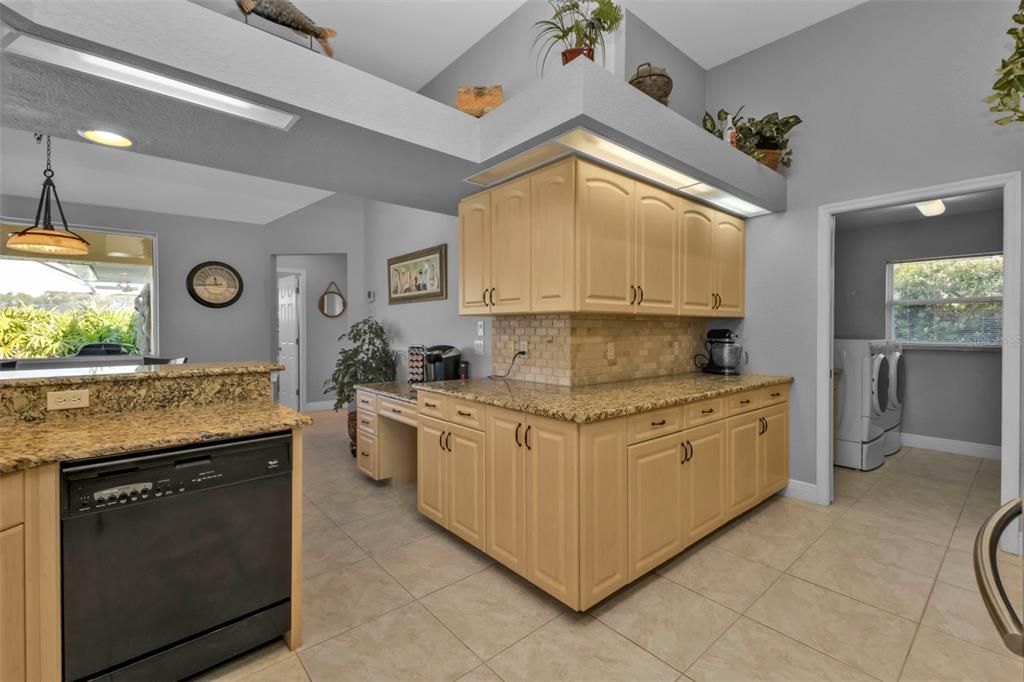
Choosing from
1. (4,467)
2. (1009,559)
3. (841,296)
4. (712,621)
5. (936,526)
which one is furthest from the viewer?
(841,296)

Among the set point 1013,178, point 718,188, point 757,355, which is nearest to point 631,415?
point 718,188

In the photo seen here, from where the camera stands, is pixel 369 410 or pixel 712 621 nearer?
pixel 712 621

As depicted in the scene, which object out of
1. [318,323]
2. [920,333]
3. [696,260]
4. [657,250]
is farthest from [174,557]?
[920,333]

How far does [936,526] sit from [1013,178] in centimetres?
209

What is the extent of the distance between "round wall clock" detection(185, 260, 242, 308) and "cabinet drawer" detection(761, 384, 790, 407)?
563cm

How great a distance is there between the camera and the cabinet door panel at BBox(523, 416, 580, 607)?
1.83 m

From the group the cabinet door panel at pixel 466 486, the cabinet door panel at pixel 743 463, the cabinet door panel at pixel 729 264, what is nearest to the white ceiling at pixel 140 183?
the cabinet door panel at pixel 466 486

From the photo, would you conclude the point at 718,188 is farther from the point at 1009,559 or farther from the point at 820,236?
the point at 1009,559

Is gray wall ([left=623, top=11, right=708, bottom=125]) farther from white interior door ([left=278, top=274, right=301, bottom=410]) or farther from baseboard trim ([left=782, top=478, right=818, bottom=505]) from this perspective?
white interior door ([left=278, top=274, right=301, bottom=410])

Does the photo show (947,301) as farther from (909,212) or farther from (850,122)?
(850,122)

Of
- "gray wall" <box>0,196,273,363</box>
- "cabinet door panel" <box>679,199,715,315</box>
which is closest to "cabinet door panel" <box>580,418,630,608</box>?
"cabinet door panel" <box>679,199,715,315</box>

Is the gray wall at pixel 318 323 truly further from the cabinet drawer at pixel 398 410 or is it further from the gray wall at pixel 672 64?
the gray wall at pixel 672 64

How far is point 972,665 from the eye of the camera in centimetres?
165

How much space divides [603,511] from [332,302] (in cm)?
632
